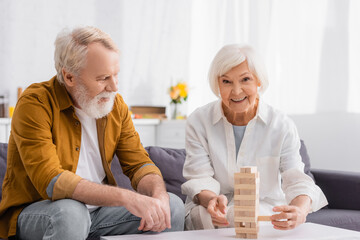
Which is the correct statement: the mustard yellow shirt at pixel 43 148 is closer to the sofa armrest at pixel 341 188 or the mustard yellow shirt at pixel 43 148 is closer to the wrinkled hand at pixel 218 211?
the wrinkled hand at pixel 218 211

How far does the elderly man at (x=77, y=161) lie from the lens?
167cm

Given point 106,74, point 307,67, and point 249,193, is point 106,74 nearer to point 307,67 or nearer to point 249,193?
point 249,193

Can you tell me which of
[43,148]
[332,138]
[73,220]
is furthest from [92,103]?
[332,138]

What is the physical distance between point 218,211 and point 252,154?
40cm

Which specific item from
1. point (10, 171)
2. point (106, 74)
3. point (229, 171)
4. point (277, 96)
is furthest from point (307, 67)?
point (10, 171)

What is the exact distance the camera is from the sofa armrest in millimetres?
2724

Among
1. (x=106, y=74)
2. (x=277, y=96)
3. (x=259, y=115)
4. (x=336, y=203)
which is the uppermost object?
(x=106, y=74)

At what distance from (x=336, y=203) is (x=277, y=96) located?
5.30ft

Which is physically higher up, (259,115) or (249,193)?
(259,115)

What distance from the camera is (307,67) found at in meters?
4.01

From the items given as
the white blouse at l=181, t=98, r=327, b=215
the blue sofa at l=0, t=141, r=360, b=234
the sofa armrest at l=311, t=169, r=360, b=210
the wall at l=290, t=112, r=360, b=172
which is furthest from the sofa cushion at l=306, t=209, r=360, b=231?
the wall at l=290, t=112, r=360, b=172

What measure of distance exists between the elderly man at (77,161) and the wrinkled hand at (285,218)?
1.12 ft

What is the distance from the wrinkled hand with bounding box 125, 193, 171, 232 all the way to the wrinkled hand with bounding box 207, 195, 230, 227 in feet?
0.49

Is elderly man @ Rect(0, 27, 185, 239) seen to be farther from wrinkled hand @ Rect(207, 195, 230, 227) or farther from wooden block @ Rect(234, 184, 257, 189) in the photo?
wooden block @ Rect(234, 184, 257, 189)
